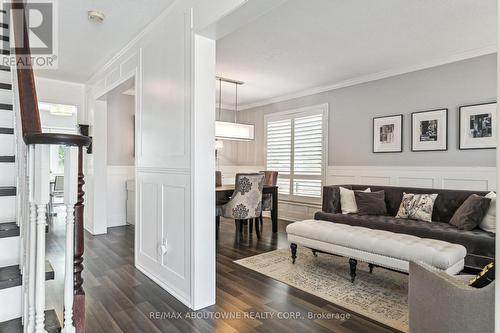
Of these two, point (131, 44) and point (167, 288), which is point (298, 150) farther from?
point (167, 288)

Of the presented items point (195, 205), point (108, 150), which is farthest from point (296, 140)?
point (195, 205)

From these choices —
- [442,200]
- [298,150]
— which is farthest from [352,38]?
[298,150]

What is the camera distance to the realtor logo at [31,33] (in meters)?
1.64

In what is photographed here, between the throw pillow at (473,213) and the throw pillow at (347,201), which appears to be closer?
the throw pillow at (473,213)

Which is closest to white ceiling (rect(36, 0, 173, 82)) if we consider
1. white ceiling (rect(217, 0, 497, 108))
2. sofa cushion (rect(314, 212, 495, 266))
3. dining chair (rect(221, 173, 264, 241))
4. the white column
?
white ceiling (rect(217, 0, 497, 108))

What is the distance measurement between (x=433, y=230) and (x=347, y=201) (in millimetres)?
1291

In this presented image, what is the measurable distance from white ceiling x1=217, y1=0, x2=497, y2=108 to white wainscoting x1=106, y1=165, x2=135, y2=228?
267 centimetres

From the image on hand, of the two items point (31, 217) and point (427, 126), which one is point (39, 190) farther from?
point (427, 126)

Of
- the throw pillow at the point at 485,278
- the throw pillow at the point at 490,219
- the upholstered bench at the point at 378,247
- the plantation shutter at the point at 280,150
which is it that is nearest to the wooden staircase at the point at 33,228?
the throw pillow at the point at 485,278

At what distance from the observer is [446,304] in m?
1.37

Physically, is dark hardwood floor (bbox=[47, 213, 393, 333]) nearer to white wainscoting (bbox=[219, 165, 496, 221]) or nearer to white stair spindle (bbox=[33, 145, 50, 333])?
white stair spindle (bbox=[33, 145, 50, 333])

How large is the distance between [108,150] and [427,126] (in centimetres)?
535

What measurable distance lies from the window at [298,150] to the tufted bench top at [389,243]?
237cm

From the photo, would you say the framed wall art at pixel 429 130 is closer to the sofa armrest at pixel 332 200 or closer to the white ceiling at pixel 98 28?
the sofa armrest at pixel 332 200
